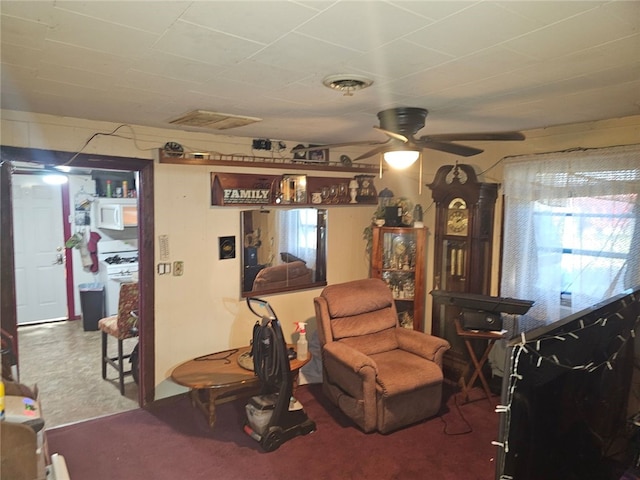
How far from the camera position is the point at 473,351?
3.71 m

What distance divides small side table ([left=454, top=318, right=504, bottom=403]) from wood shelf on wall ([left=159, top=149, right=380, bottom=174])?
184 centimetres

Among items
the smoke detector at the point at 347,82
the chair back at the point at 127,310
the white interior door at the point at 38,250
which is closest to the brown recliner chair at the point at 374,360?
the chair back at the point at 127,310

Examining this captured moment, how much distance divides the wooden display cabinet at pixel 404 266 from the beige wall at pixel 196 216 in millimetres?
694

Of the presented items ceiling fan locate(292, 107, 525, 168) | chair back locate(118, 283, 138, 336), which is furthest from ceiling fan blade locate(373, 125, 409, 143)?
chair back locate(118, 283, 138, 336)

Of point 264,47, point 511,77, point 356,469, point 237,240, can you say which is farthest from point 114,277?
point 511,77

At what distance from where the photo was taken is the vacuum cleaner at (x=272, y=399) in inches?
114

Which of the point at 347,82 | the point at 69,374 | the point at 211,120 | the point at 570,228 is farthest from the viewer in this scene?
the point at 69,374

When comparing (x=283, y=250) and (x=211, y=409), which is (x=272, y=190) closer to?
(x=283, y=250)

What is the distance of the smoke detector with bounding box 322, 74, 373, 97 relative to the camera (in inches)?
74.2

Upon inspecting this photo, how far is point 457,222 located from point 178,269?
2536 mm

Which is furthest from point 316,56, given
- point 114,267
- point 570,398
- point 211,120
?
point 114,267

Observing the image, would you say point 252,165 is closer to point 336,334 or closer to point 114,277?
point 336,334

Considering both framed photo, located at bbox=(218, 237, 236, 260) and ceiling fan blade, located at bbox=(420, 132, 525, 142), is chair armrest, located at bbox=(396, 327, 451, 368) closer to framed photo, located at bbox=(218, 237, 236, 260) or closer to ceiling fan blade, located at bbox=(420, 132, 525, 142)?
framed photo, located at bbox=(218, 237, 236, 260)

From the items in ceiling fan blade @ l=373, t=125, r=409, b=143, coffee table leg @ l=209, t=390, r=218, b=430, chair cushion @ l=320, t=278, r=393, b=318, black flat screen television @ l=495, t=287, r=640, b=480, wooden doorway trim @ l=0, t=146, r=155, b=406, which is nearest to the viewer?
black flat screen television @ l=495, t=287, r=640, b=480
